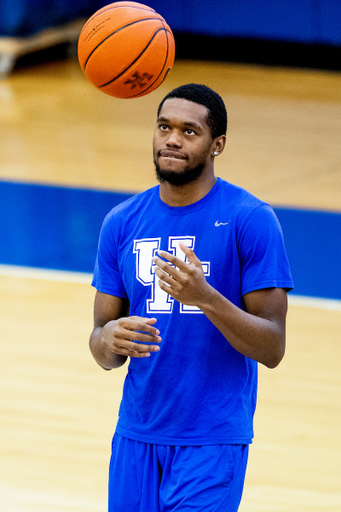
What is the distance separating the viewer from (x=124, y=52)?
121 inches

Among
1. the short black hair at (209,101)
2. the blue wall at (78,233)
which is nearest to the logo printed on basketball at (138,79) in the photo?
the short black hair at (209,101)

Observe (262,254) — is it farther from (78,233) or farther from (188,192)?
(78,233)

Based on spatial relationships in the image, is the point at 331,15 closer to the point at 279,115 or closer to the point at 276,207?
the point at 279,115

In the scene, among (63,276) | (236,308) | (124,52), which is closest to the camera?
(236,308)

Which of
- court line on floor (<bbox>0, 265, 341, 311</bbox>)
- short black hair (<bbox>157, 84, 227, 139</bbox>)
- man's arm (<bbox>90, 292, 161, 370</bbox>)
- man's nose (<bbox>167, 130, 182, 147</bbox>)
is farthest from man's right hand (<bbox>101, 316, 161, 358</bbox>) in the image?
court line on floor (<bbox>0, 265, 341, 311</bbox>)

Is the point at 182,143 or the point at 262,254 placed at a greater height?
the point at 182,143

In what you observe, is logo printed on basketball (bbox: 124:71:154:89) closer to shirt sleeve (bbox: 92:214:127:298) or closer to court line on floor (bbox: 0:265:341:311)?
shirt sleeve (bbox: 92:214:127:298)

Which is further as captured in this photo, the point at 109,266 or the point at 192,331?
the point at 109,266

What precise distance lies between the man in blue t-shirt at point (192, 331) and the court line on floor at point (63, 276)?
3423 millimetres

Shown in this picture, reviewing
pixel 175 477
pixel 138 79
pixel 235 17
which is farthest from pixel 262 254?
pixel 235 17

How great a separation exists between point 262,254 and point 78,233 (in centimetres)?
492

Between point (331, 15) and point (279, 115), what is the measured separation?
3.51m

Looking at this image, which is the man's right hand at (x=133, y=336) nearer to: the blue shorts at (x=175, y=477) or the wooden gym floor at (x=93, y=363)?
the blue shorts at (x=175, y=477)

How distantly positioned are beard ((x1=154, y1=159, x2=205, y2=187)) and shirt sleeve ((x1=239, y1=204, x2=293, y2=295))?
209mm
